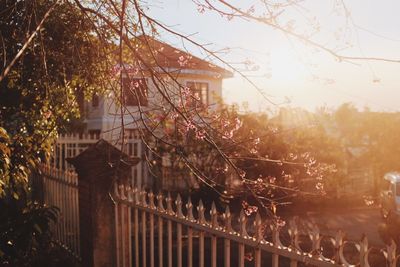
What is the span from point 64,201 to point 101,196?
2.07m

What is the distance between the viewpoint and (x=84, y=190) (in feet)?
18.9

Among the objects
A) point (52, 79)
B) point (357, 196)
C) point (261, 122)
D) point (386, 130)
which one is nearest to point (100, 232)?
point (52, 79)

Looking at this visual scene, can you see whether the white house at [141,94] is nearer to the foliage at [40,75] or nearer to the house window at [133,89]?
the house window at [133,89]

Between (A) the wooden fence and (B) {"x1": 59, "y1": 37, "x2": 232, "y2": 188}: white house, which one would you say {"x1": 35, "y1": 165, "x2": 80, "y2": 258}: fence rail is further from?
(A) the wooden fence

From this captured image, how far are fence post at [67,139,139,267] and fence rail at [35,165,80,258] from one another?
105 centimetres

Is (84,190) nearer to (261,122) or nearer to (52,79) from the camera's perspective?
(52,79)

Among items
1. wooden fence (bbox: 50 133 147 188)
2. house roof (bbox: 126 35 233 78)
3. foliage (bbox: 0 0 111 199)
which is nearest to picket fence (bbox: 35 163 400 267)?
foliage (bbox: 0 0 111 199)

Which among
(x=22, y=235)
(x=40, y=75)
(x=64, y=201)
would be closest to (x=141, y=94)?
(x=40, y=75)

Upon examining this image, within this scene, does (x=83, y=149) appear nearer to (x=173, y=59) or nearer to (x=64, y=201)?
(x=64, y=201)

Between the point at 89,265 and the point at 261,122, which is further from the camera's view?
the point at 261,122

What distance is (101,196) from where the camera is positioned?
5.42 meters

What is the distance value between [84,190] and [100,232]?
63 cm

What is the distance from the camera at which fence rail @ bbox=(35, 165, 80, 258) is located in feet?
21.8

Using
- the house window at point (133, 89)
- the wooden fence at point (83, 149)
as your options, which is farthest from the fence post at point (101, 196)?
the wooden fence at point (83, 149)
